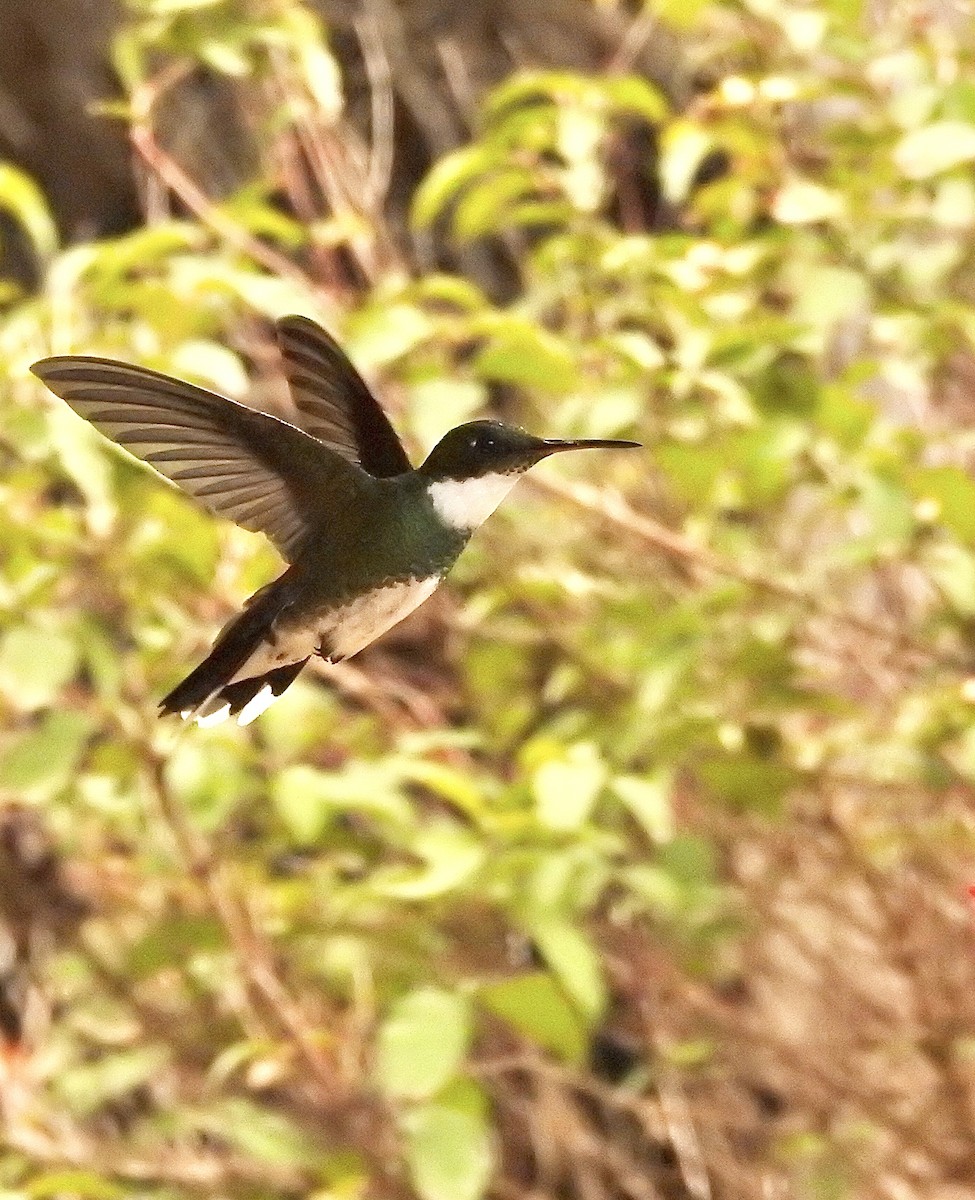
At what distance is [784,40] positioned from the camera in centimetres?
137

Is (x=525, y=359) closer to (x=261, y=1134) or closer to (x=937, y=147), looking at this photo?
(x=937, y=147)

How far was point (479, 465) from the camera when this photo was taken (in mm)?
353

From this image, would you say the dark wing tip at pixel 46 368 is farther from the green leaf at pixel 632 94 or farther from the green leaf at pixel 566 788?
the green leaf at pixel 632 94

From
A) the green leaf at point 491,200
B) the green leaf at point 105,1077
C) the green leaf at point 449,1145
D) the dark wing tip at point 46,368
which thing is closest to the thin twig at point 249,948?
the green leaf at point 105,1077

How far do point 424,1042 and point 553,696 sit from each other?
0.51 metres

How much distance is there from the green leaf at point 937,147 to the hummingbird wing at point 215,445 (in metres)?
0.67

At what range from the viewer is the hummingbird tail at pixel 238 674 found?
422 millimetres

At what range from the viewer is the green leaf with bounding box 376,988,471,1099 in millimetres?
912

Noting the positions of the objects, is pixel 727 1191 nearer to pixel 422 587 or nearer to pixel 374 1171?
pixel 374 1171

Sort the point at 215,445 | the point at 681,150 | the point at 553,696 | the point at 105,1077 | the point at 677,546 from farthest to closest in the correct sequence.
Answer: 1. the point at 553,696
2. the point at 105,1077
3. the point at 681,150
4. the point at 677,546
5. the point at 215,445

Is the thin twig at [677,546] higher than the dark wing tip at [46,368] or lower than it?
lower

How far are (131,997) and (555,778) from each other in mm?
809

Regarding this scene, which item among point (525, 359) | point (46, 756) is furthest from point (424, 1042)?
point (525, 359)

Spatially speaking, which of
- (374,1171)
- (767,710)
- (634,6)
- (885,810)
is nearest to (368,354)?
(767,710)
